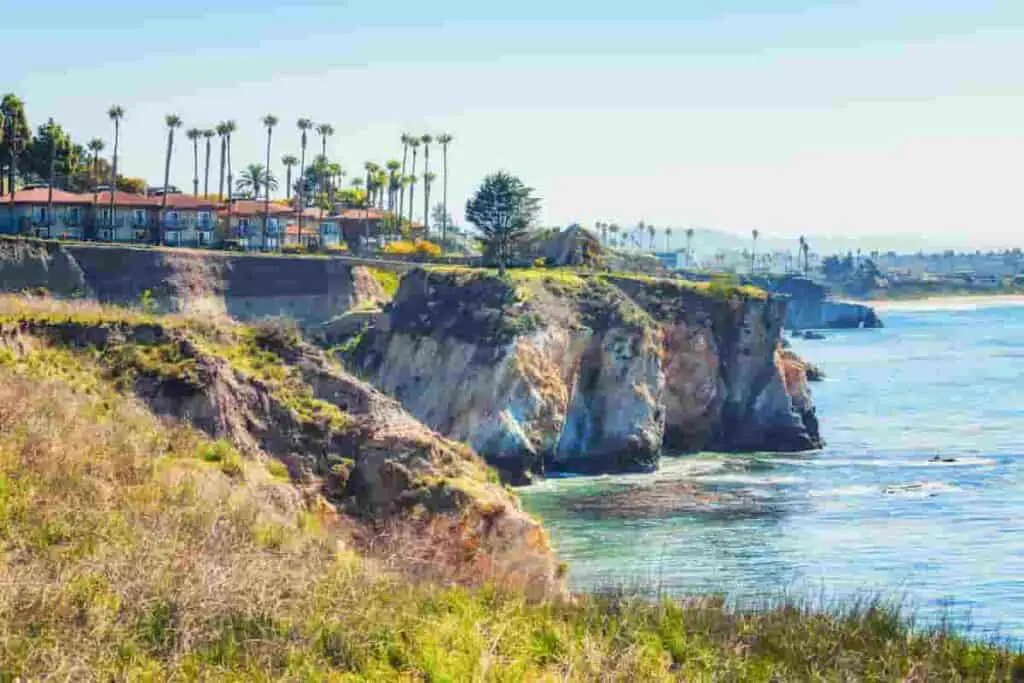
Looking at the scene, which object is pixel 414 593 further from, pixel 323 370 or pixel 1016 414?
pixel 1016 414

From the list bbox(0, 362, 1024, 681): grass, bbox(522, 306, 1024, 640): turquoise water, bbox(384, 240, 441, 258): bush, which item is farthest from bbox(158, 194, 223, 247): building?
bbox(0, 362, 1024, 681): grass

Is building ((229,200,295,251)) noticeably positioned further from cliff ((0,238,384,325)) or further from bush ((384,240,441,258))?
cliff ((0,238,384,325))

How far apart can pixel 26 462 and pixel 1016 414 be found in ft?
262

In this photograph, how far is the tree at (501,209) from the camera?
89250 mm

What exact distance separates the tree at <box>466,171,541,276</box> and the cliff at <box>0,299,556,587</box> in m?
57.8

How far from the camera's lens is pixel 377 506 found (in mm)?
28172

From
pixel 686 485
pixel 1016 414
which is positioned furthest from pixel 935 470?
pixel 1016 414

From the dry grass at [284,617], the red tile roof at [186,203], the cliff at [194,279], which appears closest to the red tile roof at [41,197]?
the red tile roof at [186,203]

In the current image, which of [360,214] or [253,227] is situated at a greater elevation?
[360,214]

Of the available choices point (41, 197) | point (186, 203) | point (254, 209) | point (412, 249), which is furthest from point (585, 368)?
point (254, 209)

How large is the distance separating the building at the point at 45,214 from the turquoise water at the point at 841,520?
141ft

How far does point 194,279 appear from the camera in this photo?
3536 inches

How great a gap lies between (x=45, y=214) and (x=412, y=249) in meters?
31.2

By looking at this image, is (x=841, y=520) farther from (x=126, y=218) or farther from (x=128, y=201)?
(x=128, y=201)
